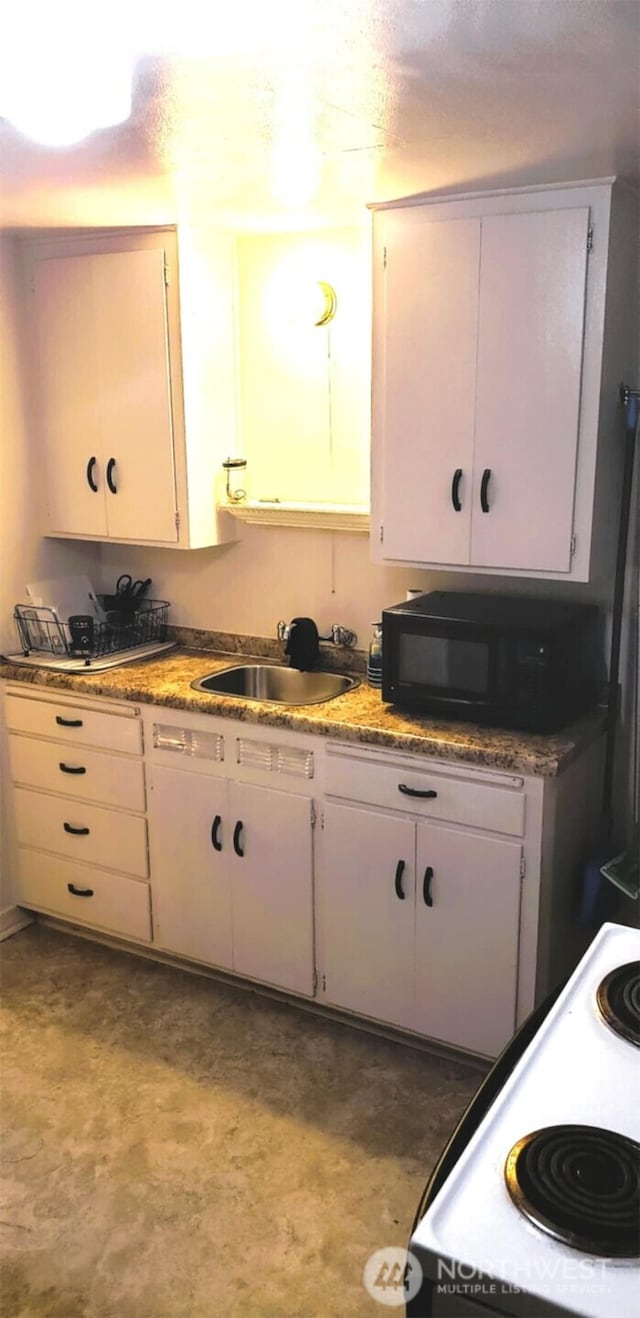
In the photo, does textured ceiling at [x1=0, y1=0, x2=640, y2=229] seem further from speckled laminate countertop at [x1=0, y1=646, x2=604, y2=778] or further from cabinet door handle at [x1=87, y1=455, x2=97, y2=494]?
speckled laminate countertop at [x1=0, y1=646, x2=604, y2=778]

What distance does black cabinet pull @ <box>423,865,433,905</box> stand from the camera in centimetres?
262

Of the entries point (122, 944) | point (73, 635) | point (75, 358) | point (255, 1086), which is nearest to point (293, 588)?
point (73, 635)

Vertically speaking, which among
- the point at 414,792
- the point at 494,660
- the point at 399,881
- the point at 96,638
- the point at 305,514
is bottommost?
the point at 399,881

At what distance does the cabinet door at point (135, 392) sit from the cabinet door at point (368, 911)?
117cm

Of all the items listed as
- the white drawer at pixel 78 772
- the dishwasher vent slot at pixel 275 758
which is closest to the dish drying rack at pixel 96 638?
the white drawer at pixel 78 772

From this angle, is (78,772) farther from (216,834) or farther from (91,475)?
(91,475)

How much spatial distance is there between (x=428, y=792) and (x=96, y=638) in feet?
5.04

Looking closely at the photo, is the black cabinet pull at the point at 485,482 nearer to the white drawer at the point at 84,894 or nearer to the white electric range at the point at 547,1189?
the white electric range at the point at 547,1189

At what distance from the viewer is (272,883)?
2.93 meters

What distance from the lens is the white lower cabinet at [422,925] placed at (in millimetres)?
2555

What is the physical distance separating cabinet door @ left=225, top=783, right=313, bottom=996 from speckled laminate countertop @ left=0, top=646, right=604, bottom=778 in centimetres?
25

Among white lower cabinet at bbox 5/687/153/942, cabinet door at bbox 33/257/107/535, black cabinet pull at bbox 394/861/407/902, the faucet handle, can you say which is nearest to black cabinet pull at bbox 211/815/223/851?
white lower cabinet at bbox 5/687/153/942

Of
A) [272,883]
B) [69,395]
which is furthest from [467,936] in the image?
[69,395]

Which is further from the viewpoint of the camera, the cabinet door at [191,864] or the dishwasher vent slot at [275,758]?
the cabinet door at [191,864]
